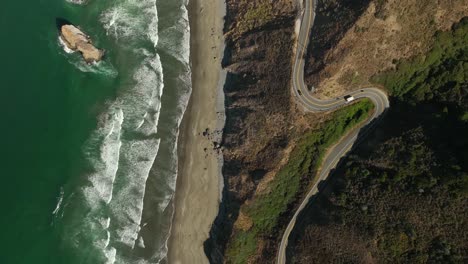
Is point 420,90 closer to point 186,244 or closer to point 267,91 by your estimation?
point 267,91

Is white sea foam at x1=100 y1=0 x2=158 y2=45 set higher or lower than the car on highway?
higher

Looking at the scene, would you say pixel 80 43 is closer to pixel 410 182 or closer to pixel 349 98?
pixel 349 98

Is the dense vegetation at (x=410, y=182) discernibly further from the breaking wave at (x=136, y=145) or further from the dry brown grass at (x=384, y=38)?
the breaking wave at (x=136, y=145)

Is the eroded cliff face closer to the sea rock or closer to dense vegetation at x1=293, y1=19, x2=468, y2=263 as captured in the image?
dense vegetation at x1=293, y1=19, x2=468, y2=263

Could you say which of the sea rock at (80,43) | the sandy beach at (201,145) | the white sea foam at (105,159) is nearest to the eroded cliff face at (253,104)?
the sandy beach at (201,145)

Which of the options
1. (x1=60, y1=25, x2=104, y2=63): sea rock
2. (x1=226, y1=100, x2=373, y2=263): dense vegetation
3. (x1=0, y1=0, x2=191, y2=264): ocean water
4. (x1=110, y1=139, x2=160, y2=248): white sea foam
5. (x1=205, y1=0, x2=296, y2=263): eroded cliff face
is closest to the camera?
(x1=226, y1=100, x2=373, y2=263): dense vegetation

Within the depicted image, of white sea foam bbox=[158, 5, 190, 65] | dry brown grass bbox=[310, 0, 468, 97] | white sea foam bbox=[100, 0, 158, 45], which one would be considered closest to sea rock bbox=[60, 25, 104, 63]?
white sea foam bbox=[100, 0, 158, 45]

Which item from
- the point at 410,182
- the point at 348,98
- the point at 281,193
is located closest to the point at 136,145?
the point at 281,193
